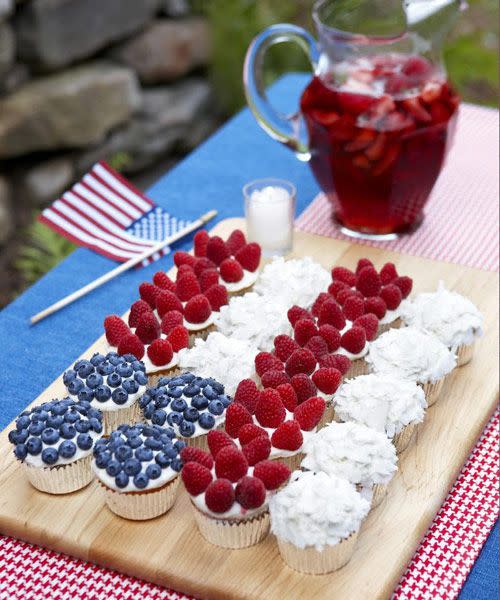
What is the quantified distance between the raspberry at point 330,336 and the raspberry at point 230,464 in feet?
0.99

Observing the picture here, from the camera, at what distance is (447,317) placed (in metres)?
1.49

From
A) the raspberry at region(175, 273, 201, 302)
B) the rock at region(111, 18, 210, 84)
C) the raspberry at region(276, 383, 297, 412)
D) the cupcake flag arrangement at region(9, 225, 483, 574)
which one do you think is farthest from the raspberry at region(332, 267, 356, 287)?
the rock at region(111, 18, 210, 84)

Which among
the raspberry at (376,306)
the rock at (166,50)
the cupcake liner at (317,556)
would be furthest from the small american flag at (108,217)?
the rock at (166,50)

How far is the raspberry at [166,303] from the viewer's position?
5.02 feet

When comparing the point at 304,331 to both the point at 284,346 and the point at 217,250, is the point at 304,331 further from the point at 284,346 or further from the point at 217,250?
the point at 217,250

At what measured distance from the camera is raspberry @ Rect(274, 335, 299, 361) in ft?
4.66

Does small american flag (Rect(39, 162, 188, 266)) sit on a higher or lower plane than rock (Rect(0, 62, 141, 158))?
higher

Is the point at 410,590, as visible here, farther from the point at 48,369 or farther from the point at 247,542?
the point at 48,369

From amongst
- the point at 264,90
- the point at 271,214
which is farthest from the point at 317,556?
the point at 264,90

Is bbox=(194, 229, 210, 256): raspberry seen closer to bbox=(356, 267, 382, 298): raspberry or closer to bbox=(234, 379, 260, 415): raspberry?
bbox=(356, 267, 382, 298): raspberry

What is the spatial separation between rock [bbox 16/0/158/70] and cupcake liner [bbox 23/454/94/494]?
1775mm

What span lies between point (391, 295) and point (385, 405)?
26cm

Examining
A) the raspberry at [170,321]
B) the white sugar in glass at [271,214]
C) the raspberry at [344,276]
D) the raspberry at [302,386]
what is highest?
the raspberry at [302,386]

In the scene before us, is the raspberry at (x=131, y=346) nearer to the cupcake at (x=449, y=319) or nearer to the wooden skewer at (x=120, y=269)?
the wooden skewer at (x=120, y=269)
